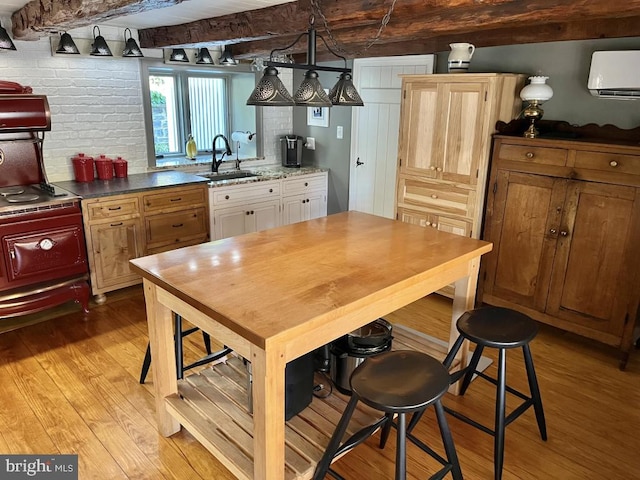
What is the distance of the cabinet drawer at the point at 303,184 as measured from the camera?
473 cm

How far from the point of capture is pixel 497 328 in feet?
6.89

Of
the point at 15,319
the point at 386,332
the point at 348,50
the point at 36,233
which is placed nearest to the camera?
the point at 386,332

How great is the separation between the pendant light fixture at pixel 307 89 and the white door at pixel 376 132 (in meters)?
2.01

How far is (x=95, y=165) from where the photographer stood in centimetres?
391

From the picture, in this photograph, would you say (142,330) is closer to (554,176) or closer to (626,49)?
(554,176)

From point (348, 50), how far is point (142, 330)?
282 centimetres

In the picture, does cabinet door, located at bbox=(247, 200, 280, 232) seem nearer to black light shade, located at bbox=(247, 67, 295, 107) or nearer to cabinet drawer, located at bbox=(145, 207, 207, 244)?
cabinet drawer, located at bbox=(145, 207, 207, 244)

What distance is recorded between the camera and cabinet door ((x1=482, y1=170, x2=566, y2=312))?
314 cm

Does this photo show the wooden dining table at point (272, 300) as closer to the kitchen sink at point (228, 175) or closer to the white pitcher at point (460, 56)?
the white pitcher at point (460, 56)

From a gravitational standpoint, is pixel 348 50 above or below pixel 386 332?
above

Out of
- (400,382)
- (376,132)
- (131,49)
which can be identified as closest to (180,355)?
(400,382)

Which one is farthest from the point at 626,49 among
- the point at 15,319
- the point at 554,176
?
the point at 15,319

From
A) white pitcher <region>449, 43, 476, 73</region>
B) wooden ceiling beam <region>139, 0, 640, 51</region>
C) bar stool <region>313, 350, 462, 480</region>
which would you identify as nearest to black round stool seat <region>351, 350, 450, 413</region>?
bar stool <region>313, 350, 462, 480</region>

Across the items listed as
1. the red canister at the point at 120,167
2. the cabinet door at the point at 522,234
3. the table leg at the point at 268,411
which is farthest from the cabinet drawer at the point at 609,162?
the red canister at the point at 120,167
